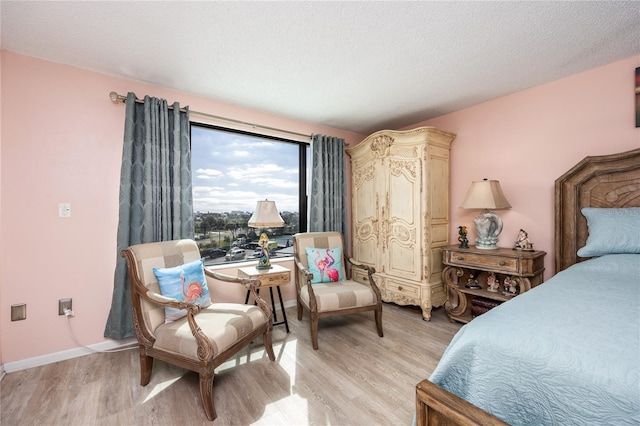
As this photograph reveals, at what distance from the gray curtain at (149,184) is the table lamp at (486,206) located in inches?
115

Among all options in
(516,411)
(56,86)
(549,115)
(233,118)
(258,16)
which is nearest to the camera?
(516,411)

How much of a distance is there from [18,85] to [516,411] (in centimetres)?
359

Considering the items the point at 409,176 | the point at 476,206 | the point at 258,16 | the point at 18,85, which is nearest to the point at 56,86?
the point at 18,85

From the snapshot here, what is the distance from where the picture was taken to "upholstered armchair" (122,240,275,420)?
168 centimetres

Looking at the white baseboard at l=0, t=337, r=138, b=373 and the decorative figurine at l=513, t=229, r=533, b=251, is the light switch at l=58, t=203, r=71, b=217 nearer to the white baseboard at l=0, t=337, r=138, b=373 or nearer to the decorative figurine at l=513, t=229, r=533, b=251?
the white baseboard at l=0, t=337, r=138, b=373

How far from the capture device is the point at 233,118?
10.3 ft

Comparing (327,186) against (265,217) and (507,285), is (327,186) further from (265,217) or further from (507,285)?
(507,285)

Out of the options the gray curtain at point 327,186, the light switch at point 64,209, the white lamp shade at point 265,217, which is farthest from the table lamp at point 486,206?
the light switch at point 64,209

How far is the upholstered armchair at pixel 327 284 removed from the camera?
2537mm

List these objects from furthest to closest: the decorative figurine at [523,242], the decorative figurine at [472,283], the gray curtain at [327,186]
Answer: the gray curtain at [327,186] < the decorative figurine at [472,283] < the decorative figurine at [523,242]

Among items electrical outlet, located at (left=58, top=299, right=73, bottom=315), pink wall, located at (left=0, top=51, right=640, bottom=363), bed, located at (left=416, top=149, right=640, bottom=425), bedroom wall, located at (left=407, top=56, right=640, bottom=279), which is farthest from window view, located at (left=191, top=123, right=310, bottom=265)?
bed, located at (left=416, top=149, right=640, bottom=425)

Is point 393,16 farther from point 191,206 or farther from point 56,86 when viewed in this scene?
point 56,86

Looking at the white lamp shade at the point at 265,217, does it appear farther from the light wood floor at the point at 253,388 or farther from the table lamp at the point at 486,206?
the table lamp at the point at 486,206

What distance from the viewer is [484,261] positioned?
2.71m
